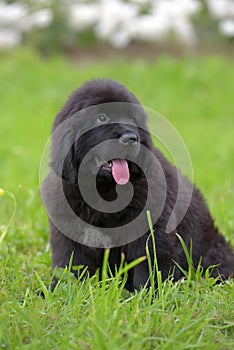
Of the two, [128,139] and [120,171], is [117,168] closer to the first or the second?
[120,171]

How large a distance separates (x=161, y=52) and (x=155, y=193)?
9954 mm

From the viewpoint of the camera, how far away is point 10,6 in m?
13.4

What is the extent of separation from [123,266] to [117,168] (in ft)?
1.84

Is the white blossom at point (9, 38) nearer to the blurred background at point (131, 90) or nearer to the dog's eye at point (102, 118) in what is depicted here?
the blurred background at point (131, 90)

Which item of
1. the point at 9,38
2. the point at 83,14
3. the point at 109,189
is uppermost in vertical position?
the point at 83,14

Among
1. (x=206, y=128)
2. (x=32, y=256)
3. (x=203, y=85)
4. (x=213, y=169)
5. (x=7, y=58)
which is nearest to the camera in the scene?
(x=32, y=256)

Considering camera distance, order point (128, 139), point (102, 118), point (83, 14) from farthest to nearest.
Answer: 1. point (83, 14)
2. point (102, 118)
3. point (128, 139)

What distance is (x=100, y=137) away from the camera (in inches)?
143

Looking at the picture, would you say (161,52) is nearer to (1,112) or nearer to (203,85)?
(203,85)

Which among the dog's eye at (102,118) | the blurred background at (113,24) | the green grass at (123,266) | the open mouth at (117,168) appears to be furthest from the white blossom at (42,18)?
the open mouth at (117,168)

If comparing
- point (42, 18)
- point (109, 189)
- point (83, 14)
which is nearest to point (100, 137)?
point (109, 189)

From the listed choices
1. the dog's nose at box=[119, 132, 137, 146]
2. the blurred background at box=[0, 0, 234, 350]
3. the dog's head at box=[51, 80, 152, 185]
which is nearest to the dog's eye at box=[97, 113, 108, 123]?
the dog's head at box=[51, 80, 152, 185]

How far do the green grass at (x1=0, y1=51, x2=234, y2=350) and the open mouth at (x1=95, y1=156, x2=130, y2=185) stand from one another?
1.69 ft

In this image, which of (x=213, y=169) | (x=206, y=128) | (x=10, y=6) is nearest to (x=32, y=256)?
(x=213, y=169)
